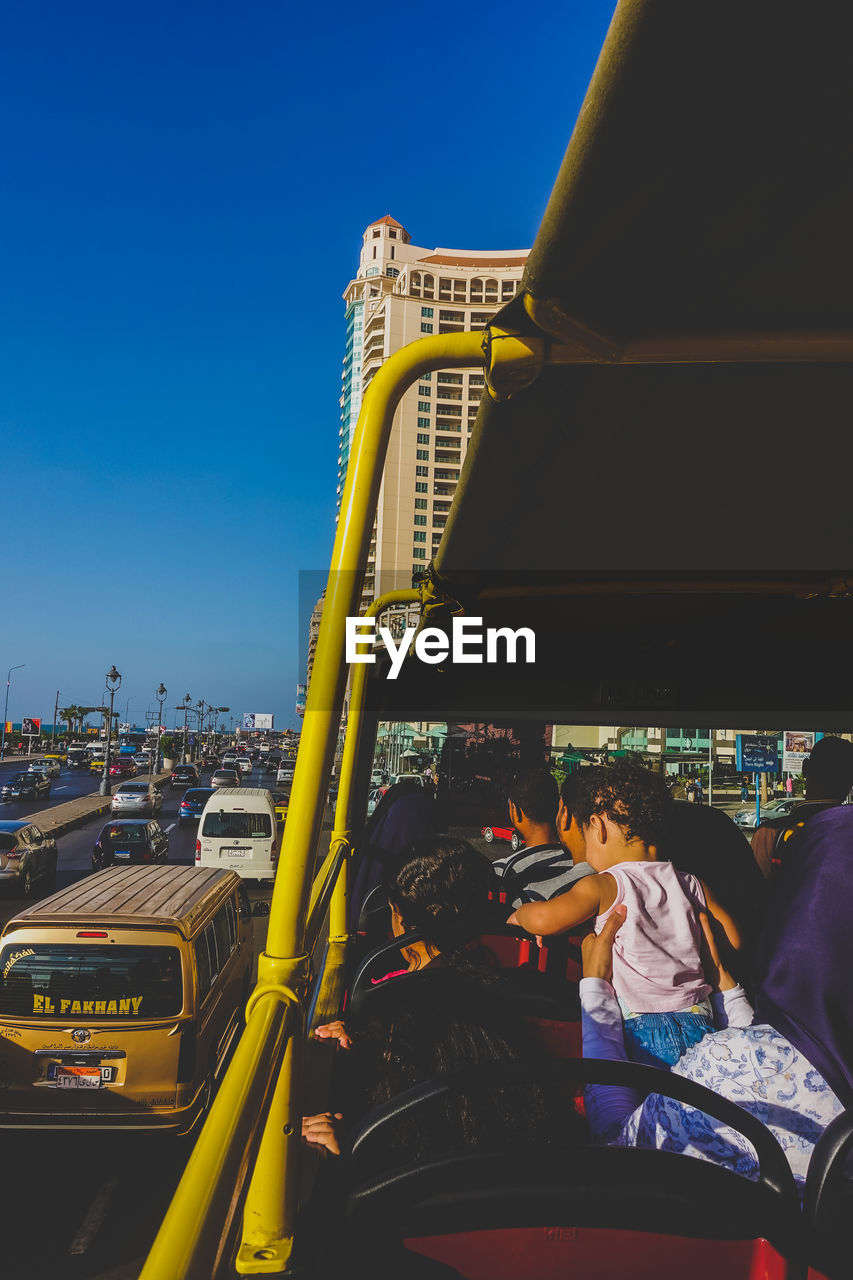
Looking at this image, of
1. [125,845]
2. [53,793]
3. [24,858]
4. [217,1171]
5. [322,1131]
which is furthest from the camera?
[53,793]

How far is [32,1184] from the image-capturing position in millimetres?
5227

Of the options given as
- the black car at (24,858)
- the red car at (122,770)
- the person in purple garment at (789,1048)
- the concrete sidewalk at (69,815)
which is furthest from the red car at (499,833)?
the red car at (122,770)

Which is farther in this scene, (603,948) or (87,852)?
(87,852)

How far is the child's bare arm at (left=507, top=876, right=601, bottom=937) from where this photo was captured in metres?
2.83

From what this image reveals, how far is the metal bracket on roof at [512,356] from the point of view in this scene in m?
1.67

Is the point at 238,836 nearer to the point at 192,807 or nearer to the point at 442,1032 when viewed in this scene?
the point at 192,807

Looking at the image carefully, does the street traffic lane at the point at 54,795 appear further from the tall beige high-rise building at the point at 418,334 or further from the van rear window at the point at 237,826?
the tall beige high-rise building at the point at 418,334

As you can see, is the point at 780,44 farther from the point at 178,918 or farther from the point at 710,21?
the point at 178,918

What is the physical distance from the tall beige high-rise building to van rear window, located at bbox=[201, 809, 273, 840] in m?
72.7

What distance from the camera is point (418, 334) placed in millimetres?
98750

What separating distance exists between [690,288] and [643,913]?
1.96m

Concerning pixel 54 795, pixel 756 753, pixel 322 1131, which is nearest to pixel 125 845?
pixel 756 753

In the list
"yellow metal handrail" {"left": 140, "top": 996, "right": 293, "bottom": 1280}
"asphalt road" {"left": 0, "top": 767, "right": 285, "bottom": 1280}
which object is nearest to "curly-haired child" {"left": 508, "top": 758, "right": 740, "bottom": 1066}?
"yellow metal handrail" {"left": 140, "top": 996, "right": 293, "bottom": 1280}

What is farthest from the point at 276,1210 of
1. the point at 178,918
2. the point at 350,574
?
the point at 178,918
